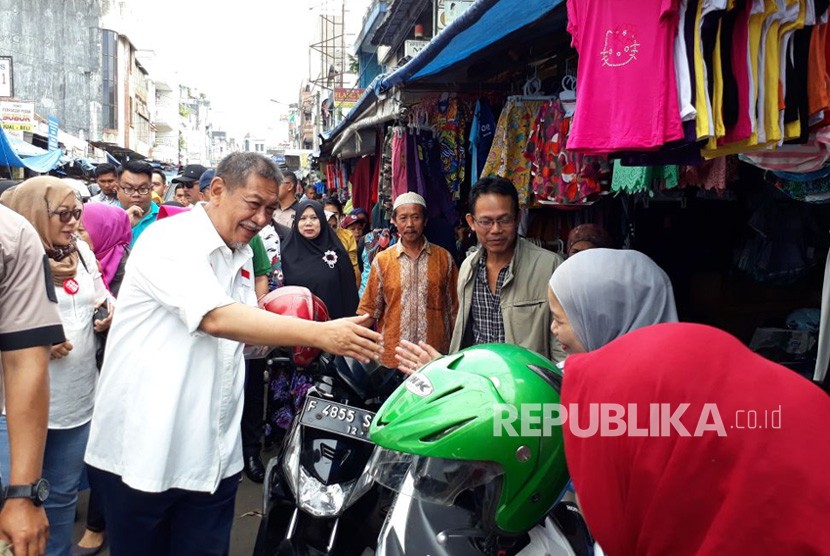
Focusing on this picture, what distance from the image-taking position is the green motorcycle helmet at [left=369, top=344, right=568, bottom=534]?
1.58 meters

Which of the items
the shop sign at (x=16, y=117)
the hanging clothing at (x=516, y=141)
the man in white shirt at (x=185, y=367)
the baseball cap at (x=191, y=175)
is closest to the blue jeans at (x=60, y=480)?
the man in white shirt at (x=185, y=367)

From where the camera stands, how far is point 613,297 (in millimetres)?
1891

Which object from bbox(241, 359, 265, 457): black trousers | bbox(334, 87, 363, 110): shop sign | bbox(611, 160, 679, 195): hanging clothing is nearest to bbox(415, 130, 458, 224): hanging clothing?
bbox(241, 359, 265, 457): black trousers

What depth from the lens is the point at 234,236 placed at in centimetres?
242

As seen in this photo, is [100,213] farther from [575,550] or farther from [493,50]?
[575,550]

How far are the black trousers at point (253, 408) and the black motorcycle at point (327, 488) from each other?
75.5 inches

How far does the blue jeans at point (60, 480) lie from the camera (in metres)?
2.77

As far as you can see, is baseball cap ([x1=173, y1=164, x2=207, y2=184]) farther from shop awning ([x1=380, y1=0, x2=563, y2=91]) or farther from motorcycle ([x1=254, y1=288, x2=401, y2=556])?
motorcycle ([x1=254, y1=288, x2=401, y2=556])

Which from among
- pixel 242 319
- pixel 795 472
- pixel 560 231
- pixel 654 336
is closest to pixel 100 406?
pixel 242 319

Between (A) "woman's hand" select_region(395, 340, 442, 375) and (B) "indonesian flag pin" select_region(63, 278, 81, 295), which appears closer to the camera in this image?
(A) "woman's hand" select_region(395, 340, 442, 375)

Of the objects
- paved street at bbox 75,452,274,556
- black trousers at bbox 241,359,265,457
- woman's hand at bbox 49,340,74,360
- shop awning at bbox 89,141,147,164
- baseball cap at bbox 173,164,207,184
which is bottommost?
paved street at bbox 75,452,274,556

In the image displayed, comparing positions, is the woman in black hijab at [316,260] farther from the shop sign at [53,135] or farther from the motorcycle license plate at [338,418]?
the shop sign at [53,135]

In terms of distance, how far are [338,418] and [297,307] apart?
0.69 metres

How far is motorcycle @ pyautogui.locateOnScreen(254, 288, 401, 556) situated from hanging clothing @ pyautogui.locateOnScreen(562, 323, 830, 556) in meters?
1.61
